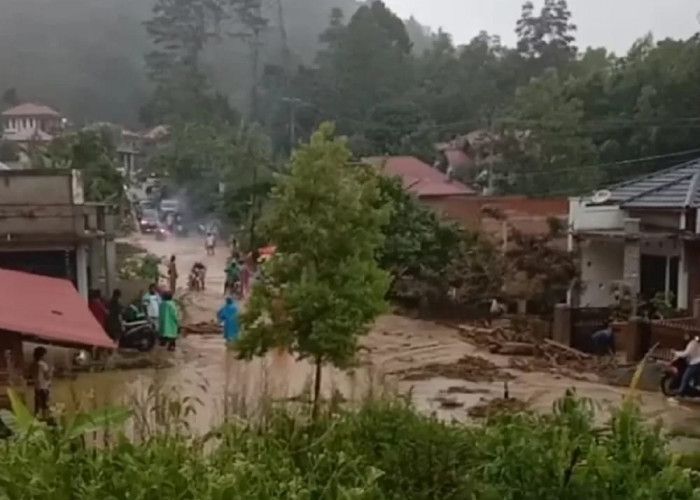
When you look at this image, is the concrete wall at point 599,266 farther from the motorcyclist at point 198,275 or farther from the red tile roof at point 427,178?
the red tile roof at point 427,178

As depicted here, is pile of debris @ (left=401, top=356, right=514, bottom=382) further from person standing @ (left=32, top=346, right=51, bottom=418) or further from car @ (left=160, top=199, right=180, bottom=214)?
car @ (left=160, top=199, right=180, bottom=214)

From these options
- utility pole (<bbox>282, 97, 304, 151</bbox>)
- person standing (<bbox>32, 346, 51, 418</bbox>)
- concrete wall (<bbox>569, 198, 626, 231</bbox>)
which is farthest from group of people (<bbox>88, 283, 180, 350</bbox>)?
utility pole (<bbox>282, 97, 304, 151</bbox>)

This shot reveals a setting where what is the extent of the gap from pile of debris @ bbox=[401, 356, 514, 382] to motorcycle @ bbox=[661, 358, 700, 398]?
269 centimetres

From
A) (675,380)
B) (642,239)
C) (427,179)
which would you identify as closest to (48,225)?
(675,380)

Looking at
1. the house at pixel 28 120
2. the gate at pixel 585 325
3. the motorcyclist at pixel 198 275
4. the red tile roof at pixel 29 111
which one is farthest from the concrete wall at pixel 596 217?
the red tile roof at pixel 29 111

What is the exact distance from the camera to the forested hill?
268 ft

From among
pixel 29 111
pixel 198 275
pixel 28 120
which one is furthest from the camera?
pixel 29 111

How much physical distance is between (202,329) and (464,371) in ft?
20.7

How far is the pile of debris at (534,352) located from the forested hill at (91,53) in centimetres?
6075

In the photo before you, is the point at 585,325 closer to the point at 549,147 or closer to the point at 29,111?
the point at 549,147

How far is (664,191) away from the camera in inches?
903

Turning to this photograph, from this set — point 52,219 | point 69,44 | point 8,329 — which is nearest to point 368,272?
point 8,329

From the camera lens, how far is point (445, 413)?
14320 mm

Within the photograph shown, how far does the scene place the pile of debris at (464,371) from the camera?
56.5ft
